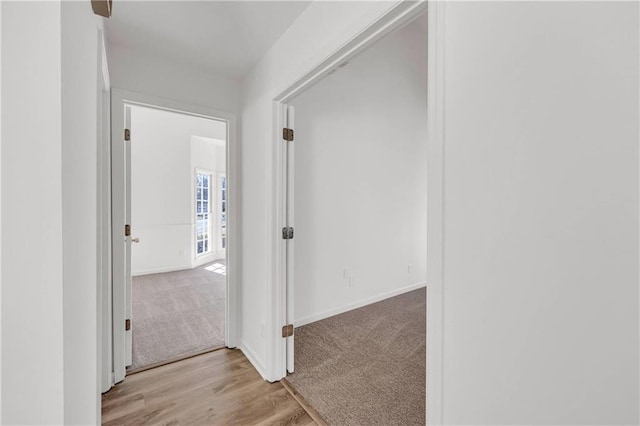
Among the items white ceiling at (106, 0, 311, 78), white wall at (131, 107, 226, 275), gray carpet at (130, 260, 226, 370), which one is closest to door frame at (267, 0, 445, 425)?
white ceiling at (106, 0, 311, 78)

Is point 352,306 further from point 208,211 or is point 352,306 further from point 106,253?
point 208,211

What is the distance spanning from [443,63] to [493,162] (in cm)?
36

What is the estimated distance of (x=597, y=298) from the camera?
613mm

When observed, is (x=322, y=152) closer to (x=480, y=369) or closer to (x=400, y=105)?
(x=400, y=105)

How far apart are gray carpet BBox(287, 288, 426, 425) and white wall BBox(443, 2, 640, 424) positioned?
3.12 ft

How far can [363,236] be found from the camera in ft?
10.8

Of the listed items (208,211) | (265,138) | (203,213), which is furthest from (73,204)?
(208,211)

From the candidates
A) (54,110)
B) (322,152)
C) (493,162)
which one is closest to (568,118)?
(493,162)

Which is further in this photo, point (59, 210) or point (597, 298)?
point (597, 298)

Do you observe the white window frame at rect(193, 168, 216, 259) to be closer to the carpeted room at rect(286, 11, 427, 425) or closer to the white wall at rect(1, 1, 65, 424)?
the carpeted room at rect(286, 11, 427, 425)

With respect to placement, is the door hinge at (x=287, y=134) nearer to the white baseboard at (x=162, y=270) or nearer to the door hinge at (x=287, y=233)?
the door hinge at (x=287, y=233)

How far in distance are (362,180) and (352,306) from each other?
143cm

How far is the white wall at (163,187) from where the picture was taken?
4871 mm

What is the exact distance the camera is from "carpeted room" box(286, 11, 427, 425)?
197 cm
